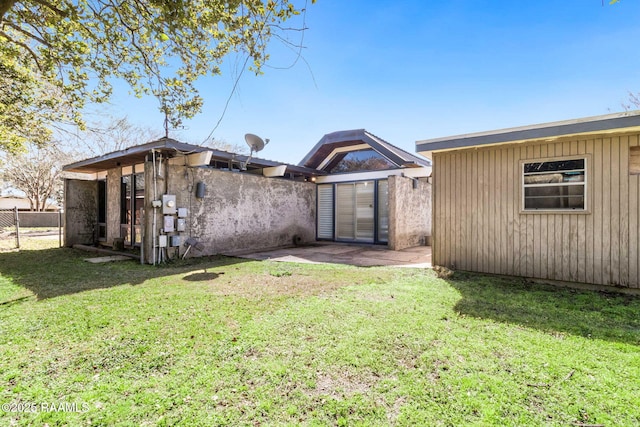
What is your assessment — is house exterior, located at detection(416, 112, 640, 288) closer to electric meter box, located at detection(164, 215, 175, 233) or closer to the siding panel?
the siding panel

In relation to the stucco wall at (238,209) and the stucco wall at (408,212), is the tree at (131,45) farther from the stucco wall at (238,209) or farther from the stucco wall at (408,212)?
the stucco wall at (408,212)

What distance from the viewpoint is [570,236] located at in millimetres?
5383

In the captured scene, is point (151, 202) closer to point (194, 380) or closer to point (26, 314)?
point (26, 314)

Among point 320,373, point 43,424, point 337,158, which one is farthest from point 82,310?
point 337,158

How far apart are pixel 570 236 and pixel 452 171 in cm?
243

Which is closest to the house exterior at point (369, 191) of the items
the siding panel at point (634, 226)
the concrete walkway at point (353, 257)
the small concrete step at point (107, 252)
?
the concrete walkway at point (353, 257)

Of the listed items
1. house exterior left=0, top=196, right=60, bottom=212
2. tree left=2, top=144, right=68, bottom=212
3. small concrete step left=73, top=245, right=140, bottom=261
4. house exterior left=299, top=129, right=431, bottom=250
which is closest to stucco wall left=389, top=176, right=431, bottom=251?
house exterior left=299, top=129, right=431, bottom=250

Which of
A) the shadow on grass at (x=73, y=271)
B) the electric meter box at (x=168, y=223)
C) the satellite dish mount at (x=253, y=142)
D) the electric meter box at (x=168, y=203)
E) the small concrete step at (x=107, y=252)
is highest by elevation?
the satellite dish mount at (x=253, y=142)

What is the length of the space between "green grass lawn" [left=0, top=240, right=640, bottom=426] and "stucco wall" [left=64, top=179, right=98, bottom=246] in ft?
21.8

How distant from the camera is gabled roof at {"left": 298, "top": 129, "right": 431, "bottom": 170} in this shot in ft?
35.4

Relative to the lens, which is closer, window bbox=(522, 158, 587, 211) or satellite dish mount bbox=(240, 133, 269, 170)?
window bbox=(522, 158, 587, 211)

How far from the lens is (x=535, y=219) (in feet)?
18.7

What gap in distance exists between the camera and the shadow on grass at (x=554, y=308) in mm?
3391

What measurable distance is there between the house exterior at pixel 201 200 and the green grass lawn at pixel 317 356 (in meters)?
3.17
